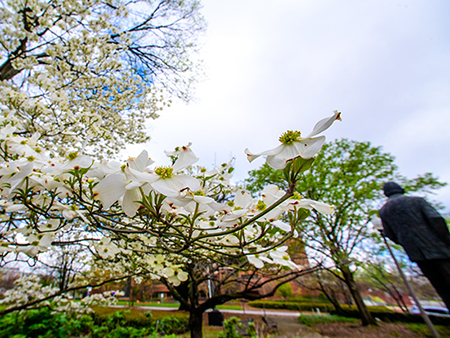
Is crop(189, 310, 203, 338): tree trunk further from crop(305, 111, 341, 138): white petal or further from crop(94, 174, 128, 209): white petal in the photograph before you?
crop(305, 111, 341, 138): white petal

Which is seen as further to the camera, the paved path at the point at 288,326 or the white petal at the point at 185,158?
the paved path at the point at 288,326

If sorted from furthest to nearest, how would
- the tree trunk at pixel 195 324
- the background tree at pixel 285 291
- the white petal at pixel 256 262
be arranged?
1. the background tree at pixel 285 291
2. the tree trunk at pixel 195 324
3. the white petal at pixel 256 262

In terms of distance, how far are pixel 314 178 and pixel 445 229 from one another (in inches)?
214

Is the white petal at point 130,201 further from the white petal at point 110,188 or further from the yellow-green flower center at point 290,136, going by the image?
the yellow-green flower center at point 290,136

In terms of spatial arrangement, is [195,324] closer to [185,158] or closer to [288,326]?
[185,158]

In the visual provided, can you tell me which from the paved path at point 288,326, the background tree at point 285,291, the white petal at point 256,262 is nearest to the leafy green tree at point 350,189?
the paved path at point 288,326

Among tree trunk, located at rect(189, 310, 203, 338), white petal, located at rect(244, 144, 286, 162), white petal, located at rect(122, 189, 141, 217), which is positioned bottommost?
tree trunk, located at rect(189, 310, 203, 338)

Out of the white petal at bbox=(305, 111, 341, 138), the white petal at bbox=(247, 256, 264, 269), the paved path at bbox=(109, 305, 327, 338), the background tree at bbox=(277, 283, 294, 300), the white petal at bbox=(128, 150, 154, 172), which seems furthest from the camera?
the background tree at bbox=(277, 283, 294, 300)

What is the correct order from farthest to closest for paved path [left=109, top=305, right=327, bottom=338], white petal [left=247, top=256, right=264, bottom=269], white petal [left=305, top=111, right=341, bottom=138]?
paved path [left=109, top=305, right=327, bottom=338] → white petal [left=247, top=256, right=264, bottom=269] → white petal [left=305, top=111, right=341, bottom=138]

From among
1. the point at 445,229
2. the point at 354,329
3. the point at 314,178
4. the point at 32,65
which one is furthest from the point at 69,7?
the point at 354,329

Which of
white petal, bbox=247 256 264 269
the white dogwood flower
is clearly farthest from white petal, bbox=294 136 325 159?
white petal, bbox=247 256 264 269

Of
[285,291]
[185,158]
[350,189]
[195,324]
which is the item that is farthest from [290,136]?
[285,291]

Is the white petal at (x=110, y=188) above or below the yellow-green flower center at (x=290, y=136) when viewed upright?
below

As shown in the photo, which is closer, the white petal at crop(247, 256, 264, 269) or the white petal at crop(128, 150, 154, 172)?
the white petal at crop(128, 150, 154, 172)
